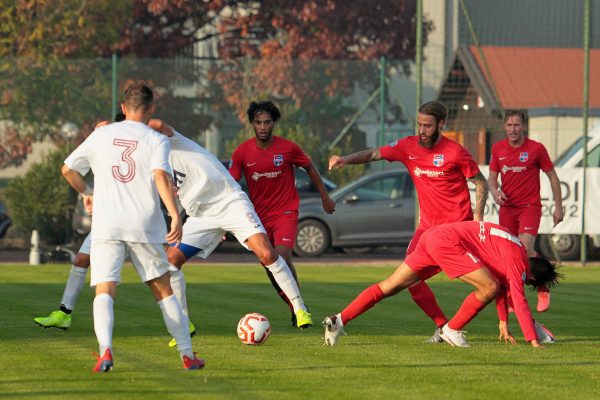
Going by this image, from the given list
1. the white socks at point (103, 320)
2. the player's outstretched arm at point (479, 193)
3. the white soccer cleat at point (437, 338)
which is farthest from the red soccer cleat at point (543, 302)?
the white socks at point (103, 320)

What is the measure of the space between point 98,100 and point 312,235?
5.77m

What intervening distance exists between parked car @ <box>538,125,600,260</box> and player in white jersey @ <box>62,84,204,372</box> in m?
16.9

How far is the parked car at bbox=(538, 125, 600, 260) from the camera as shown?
26.4 m

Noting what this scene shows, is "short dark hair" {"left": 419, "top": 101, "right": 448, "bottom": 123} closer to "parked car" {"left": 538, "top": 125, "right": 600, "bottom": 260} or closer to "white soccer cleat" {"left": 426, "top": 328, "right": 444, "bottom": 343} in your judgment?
"white soccer cleat" {"left": 426, "top": 328, "right": 444, "bottom": 343}

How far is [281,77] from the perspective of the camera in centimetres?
3181

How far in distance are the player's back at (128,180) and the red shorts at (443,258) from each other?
2.70 m

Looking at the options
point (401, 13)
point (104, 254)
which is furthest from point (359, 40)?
point (104, 254)

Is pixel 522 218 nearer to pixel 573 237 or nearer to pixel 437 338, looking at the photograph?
pixel 437 338

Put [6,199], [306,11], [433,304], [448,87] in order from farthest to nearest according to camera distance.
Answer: [306,11] → [448,87] → [6,199] → [433,304]

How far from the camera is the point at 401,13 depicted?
4275cm

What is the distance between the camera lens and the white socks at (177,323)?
32.9 feet

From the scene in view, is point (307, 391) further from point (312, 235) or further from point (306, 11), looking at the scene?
point (306, 11)

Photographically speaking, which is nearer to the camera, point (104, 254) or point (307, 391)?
point (307, 391)

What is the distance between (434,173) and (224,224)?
1798mm
